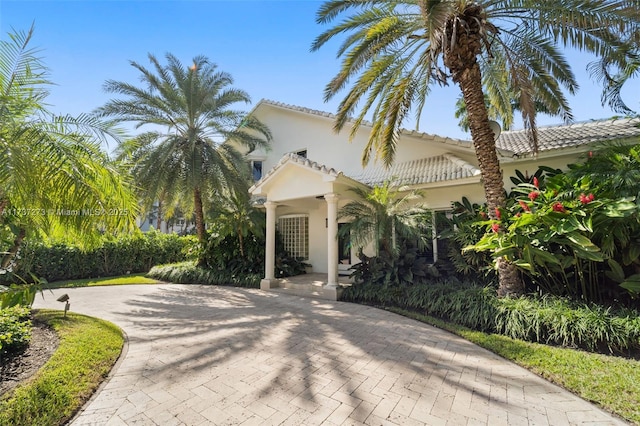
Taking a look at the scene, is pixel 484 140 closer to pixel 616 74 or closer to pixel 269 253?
pixel 616 74

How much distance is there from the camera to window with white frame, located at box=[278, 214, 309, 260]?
17.7 meters

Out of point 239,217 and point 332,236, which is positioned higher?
point 239,217

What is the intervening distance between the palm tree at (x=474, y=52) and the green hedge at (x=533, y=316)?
86 cm

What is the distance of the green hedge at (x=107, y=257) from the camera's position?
55.1ft

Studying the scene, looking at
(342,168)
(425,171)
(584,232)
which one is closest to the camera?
(584,232)

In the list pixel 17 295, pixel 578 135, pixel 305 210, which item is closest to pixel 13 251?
pixel 17 295

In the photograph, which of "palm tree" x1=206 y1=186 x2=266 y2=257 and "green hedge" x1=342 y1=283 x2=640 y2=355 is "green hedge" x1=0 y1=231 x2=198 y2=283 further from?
"green hedge" x1=342 y1=283 x2=640 y2=355

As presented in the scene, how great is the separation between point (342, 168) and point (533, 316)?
11.9 metres

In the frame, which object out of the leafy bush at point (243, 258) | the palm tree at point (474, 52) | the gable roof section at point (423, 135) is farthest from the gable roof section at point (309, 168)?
the leafy bush at point (243, 258)

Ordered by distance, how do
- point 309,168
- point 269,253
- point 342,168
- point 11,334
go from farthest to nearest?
point 342,168
point 269,253
point 309,168
point 11,334

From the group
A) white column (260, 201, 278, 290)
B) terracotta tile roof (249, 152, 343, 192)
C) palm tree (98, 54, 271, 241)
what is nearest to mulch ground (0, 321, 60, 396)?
white column (260, 201, 278, 290)

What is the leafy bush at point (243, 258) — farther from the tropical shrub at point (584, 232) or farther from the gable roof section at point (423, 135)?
the tropical shrub at point (584, 232)

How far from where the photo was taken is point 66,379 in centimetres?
485

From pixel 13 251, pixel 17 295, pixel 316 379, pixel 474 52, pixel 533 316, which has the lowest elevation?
pixel 316 379
